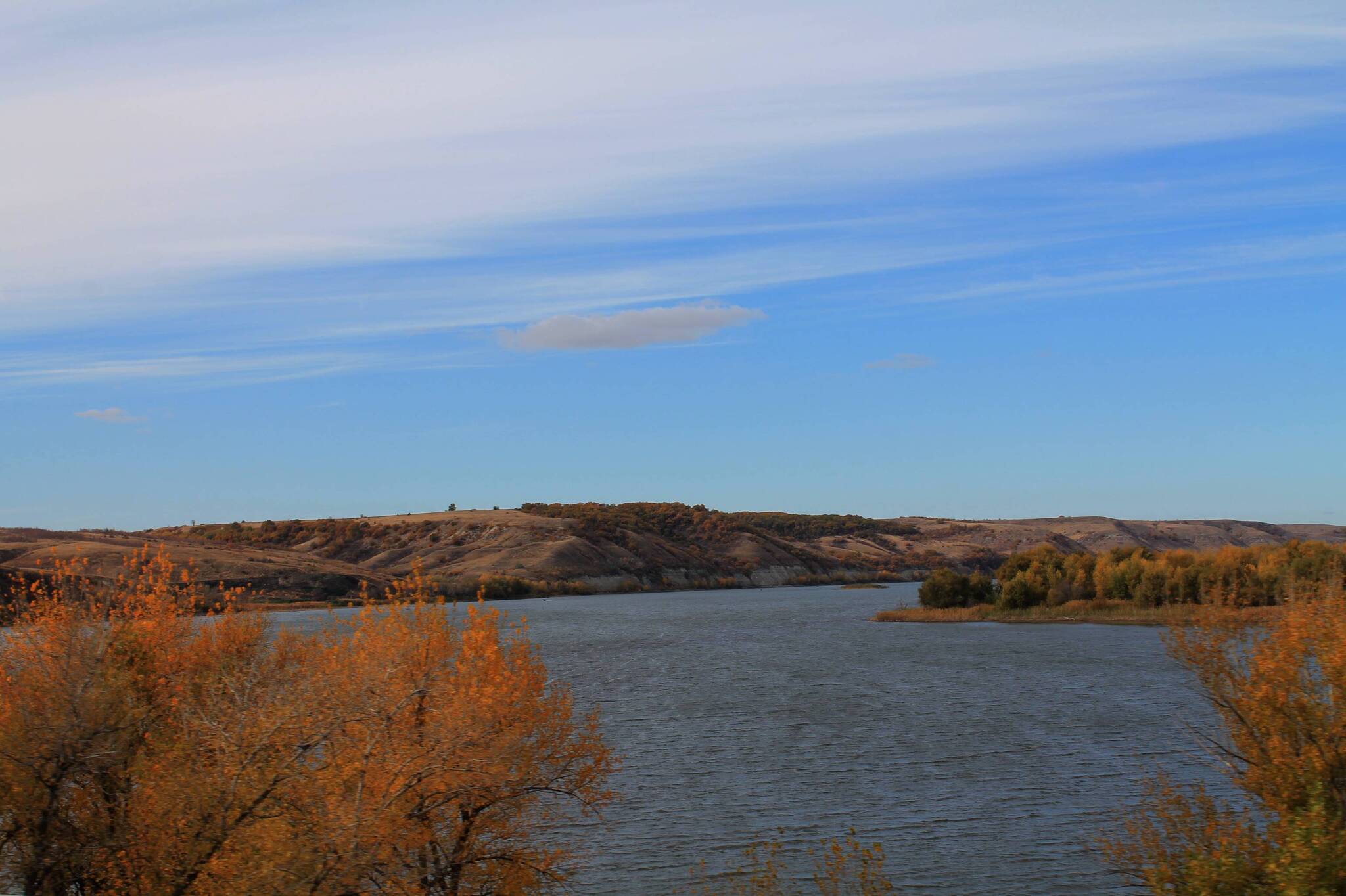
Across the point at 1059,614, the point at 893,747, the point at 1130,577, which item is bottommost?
the point at 893,747

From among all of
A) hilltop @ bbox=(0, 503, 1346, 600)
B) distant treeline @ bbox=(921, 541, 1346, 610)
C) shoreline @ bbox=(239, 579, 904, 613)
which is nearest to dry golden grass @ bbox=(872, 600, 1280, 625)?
distant treeline @ bbox=(921, 541, 1346, 610)

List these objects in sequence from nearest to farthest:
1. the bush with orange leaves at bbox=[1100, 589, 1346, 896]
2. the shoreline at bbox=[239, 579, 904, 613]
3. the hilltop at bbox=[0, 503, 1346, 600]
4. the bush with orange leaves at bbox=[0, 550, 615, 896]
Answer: the bush with orange leaves at bbox=[0, 550, 615, 896] → the bush with orange leaves at bbox=[1100, 589, 1346, 896] → the shoreline at bbox=[239, 579, 904, 613] → the hilltop at bbox=[0, 503, 1346, 600]

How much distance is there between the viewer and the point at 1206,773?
32750 mm

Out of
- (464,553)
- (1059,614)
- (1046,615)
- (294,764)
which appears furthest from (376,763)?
(464,553)

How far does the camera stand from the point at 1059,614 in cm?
9050

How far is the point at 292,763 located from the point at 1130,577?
8678cm

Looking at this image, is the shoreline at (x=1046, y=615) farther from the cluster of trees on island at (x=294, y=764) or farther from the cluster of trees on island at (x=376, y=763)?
the cluster of trees on island at (x=294, y=764)

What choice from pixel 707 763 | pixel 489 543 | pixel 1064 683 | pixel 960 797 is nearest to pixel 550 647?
pixel 1064 683

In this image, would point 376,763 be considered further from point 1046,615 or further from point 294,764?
point 1046,615

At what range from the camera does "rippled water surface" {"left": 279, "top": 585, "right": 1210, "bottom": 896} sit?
86.2ft

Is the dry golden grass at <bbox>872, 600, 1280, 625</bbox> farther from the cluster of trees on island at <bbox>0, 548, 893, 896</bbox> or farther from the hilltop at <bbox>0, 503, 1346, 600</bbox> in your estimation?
the cluster of trees on island at <bbox>0, 548, 893, 896</bbox>

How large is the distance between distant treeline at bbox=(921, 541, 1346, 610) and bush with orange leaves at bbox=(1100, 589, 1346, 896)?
197 ft

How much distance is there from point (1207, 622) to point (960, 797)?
12.7 meters

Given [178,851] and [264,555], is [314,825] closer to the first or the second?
[178,851]
